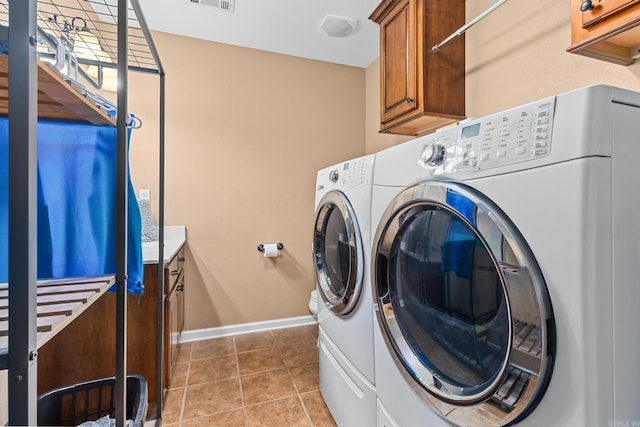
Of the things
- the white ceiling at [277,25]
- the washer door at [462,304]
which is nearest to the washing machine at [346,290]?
the washer door at [462,304]

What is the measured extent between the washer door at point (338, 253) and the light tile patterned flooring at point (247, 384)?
25.5 inches

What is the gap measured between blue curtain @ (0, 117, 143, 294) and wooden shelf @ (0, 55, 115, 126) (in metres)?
0.03

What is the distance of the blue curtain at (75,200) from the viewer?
2.73 ft

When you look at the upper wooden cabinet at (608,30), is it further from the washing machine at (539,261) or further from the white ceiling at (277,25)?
the white ceiling at (277,25)

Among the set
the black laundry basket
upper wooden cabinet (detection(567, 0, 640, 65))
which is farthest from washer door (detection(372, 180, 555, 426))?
the black laundry basket

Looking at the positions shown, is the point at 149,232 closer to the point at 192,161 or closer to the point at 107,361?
the point at 192,161

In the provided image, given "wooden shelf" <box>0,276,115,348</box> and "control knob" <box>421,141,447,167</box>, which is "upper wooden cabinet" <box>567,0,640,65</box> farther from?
"wooden shelf" <box>0,276,115,348</box>

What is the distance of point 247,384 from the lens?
182 centimetres

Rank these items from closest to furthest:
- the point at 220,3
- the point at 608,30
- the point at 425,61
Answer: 1. the point at 608,30
2. the point at 425,61
3. the point at 220,3

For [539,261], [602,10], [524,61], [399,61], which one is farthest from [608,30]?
[399,61]

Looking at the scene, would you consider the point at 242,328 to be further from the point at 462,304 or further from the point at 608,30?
the point at 608,30

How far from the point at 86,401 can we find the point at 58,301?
0.93 meters

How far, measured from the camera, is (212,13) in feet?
6.81

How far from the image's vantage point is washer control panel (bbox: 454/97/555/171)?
1.82 ft
